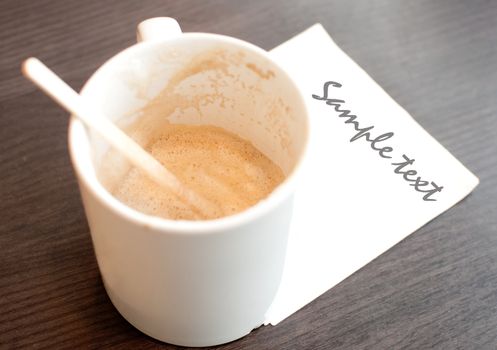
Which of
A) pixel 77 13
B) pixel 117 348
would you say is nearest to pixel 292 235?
pixel 117 348

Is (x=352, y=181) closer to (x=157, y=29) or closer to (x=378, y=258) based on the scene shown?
(x=378, y=258)

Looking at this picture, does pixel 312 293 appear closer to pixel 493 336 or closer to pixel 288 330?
pixel 288 330

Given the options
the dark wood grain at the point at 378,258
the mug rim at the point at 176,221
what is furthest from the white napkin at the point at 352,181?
the mug rim at the point at 176,221

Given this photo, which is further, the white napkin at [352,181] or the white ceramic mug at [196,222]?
the white napkin at [352,181]

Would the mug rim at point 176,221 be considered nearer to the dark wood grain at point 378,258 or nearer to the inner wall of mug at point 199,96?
the inner wall of mug at point 199,96

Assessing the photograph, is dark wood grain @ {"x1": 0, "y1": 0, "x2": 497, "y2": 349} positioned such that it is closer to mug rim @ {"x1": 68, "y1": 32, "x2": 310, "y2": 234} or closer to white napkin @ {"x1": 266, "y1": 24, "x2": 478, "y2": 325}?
white napkin @ {"x1": 266, "y1": 24, "x2": 478, "y2": 325}

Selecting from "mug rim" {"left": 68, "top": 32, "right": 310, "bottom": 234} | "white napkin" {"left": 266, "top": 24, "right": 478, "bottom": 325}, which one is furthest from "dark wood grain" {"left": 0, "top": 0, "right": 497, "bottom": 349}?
"mug rim" {"left": 68, "top": 32, "right": 310, "bottom": 234}
